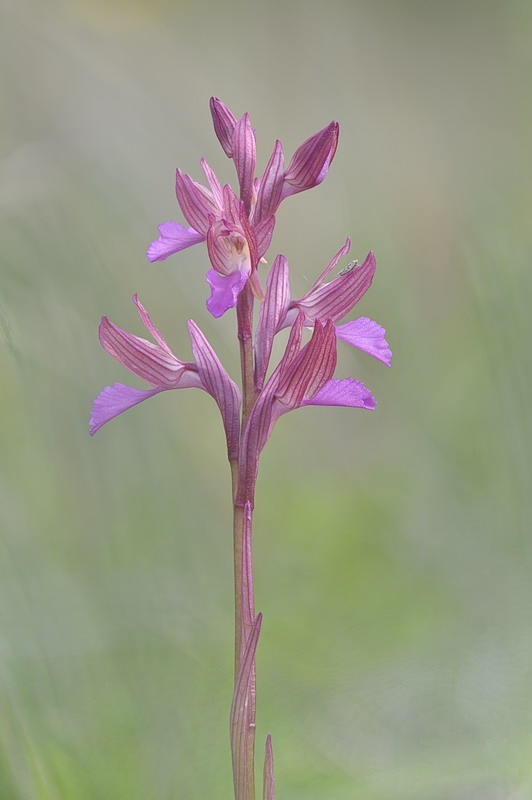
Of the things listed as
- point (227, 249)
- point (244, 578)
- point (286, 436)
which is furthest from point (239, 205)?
point (286, 436)

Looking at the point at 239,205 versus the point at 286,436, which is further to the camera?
the point at 286,436

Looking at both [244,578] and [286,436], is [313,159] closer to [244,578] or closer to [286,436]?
[244,578]

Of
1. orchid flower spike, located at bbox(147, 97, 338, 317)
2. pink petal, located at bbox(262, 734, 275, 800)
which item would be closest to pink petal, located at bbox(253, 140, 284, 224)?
orchid flower spike, located at bbox(147, 97, 338, 317)

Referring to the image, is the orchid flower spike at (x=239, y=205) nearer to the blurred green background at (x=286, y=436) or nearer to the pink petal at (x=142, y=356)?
the pink petal at (x=142, y=356)

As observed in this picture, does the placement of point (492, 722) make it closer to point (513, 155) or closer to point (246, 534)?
point (246, 534)

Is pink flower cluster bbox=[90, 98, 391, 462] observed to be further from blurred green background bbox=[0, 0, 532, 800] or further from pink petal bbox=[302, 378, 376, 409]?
blurred green background bbox=[0, 0, 532, 800]

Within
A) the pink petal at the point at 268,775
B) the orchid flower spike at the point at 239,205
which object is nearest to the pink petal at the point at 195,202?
the orchid flower spike at the point at 239,205

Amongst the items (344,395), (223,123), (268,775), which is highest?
(223,123)

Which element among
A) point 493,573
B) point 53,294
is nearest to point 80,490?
point 53,294
